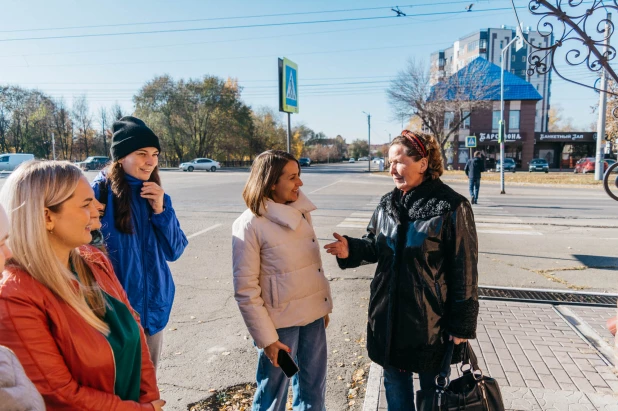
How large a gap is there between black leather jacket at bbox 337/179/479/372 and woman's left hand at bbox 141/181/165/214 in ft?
4.50

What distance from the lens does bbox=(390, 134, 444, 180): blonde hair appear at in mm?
2354

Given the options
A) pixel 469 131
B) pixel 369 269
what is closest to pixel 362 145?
pixel 469 131

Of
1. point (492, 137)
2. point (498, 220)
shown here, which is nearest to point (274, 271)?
point (498, 220)

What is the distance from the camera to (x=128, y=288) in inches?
93.3

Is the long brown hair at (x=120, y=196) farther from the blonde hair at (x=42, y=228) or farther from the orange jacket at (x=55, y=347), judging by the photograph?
the orange jacket at (x=55, y=347)

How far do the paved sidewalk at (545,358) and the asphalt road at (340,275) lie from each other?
3.48 ft

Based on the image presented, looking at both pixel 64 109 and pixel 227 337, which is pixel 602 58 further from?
pixel 64 109

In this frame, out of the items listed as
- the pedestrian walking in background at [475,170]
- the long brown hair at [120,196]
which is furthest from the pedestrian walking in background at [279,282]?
the pedestrian walking in background at [475,170]

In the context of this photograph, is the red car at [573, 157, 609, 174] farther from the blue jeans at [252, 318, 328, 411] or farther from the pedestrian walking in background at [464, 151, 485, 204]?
the blue jeans at [252, 318, 328, 411]

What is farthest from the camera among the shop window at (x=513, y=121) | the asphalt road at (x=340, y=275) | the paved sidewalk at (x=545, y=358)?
the shop window at (x=513, y=121)

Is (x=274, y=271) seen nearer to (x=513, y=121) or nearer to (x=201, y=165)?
(x=201, y=165)

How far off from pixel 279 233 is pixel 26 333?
1.33m

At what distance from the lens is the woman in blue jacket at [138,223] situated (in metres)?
2.37

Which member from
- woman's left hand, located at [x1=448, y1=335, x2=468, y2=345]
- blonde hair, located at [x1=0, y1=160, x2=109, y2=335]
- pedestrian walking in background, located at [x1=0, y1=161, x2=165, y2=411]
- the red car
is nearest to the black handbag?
woman's left hand, located at [x1=448, y1=335, x2=468, y2=345]
